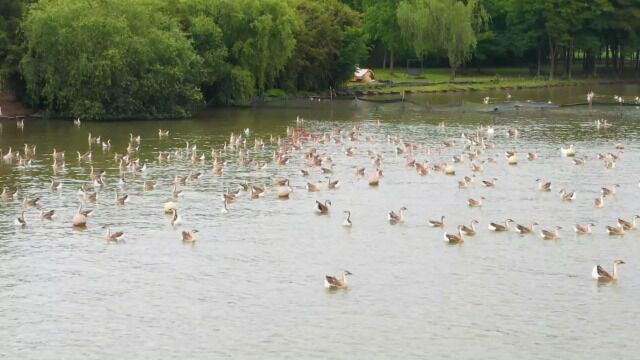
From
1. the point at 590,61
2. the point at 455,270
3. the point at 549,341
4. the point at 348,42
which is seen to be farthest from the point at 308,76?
the point at 549,341

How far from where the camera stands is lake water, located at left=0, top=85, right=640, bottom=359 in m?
24.0

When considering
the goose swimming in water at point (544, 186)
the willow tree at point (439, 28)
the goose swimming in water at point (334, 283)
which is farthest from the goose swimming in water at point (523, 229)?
the willow tree at point (439, 28)

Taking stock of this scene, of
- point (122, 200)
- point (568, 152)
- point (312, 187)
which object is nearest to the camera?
point (122, 200)

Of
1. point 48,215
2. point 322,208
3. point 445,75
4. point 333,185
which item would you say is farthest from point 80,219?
point 445,75

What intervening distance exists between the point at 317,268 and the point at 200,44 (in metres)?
45.0

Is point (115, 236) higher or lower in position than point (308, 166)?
lower

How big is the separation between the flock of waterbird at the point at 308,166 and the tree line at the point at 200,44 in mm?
3545

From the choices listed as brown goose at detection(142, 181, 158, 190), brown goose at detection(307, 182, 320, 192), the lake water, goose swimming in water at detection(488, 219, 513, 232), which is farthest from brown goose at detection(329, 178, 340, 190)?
goose swimming in water at detection(488, 219, 513, 232)

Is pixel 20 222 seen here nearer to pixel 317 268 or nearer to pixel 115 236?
pixel 115 236

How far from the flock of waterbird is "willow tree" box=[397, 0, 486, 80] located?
35878mm

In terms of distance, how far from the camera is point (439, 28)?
99062 millimetres

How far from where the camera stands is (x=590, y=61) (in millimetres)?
113375

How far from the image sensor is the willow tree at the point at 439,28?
98250 millimetres

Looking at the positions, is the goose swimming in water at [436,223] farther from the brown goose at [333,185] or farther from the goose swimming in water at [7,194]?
the goose swimming in water at [7,194]
